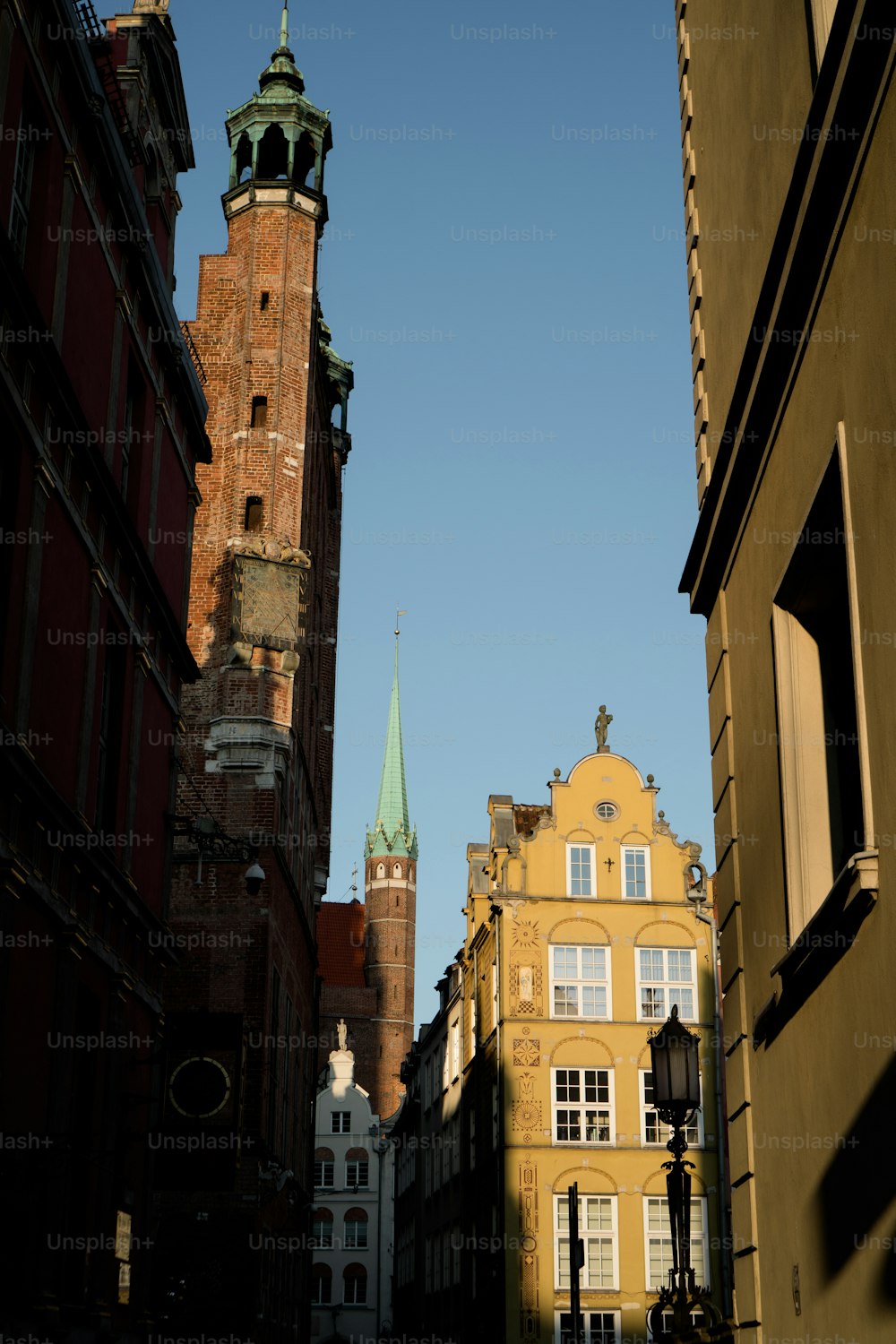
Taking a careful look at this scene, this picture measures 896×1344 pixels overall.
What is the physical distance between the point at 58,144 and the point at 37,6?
1439mm

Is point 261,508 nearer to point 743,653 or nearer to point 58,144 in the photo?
point 58,144

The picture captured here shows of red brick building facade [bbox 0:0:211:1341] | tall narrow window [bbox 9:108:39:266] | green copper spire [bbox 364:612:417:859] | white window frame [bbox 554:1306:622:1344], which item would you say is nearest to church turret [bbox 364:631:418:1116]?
green copper spire [bbox 364:612:417:859]

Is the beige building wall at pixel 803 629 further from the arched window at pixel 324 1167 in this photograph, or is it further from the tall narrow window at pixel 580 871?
the arched window at pixel 324 1167

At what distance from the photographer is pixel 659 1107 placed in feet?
43.4

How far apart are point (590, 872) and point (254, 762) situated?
41.4 feet

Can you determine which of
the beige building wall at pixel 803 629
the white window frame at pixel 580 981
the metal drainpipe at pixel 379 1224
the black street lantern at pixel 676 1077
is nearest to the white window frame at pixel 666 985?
the white window frame at pixel 580 981

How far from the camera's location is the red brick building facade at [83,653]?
48.4ft

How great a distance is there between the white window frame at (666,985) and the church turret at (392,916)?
74.3 m

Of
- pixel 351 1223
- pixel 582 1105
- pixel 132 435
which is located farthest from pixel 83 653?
pixel 351 1223

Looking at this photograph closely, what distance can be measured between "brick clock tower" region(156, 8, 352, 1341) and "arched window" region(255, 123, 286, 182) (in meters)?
0.05

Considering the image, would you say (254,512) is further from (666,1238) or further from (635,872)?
(666,1238)

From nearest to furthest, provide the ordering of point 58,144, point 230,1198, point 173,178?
1. point 58,144
2. point 173,178
3. point 230,1198

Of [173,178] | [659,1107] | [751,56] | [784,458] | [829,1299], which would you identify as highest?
[173,178]

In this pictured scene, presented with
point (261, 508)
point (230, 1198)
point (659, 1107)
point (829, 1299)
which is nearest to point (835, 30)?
point (829, 1299)
